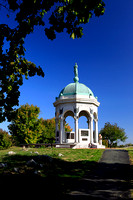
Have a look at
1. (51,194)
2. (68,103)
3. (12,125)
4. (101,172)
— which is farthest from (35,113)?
(51,194)

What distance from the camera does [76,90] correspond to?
33.1 metres

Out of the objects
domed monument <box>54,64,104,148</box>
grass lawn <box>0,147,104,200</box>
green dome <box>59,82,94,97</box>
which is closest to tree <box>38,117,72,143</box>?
domed monument <box>54,64,104,148</box>

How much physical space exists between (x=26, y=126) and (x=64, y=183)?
36.4 metres

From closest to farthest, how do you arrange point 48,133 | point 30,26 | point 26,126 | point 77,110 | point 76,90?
point 30,26 → point 77,110 → point 76,90 → point 26,126 → point 48,133

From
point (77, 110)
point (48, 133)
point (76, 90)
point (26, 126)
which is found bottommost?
point (48, 133)

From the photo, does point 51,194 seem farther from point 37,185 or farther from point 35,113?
point 35,113

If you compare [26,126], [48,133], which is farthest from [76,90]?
[48,133]

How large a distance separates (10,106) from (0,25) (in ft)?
10.8

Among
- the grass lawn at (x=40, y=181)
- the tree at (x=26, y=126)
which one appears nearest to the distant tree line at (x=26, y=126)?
the tree at (x=26, y=126)

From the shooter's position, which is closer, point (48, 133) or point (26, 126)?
point (26, 126)

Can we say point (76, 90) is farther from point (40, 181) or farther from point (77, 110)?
point (40, 181)

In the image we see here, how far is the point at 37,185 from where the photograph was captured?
7656mm

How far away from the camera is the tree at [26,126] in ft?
140

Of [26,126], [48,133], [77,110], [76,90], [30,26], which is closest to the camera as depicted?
[30,26]
